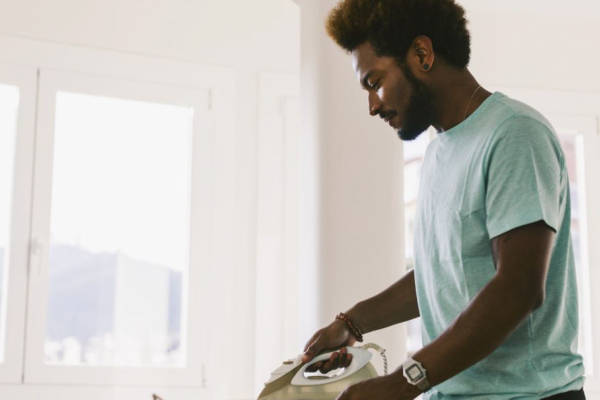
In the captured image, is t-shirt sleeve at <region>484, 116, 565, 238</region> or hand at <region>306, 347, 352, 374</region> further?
hand at <region>306, 347, 352, 374</region>

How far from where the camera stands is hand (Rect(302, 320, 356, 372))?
1542 mm

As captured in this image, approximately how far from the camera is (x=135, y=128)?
379cm

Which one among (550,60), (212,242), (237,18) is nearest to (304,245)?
(212,242)

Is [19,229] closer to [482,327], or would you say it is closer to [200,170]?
[200,170]

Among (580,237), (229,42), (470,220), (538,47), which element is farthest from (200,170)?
(470,220)

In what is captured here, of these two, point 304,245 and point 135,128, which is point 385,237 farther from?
point 135,128

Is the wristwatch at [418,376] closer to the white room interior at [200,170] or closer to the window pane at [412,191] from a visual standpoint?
the white room interior at [200,170]

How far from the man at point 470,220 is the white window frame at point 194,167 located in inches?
94.9

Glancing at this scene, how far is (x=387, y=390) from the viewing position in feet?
3.86

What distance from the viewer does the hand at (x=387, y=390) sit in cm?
117

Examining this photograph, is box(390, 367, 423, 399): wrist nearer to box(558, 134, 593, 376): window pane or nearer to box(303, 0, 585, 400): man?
box(303, 0, 585, 400): man

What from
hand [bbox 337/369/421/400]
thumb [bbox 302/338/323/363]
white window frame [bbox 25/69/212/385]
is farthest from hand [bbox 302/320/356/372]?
white window frame [bbox 25/69/212/385]

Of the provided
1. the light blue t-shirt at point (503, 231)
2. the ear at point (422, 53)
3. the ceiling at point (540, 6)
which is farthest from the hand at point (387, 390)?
the ceiling at point (540, 6)

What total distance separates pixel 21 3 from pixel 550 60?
2.64m
